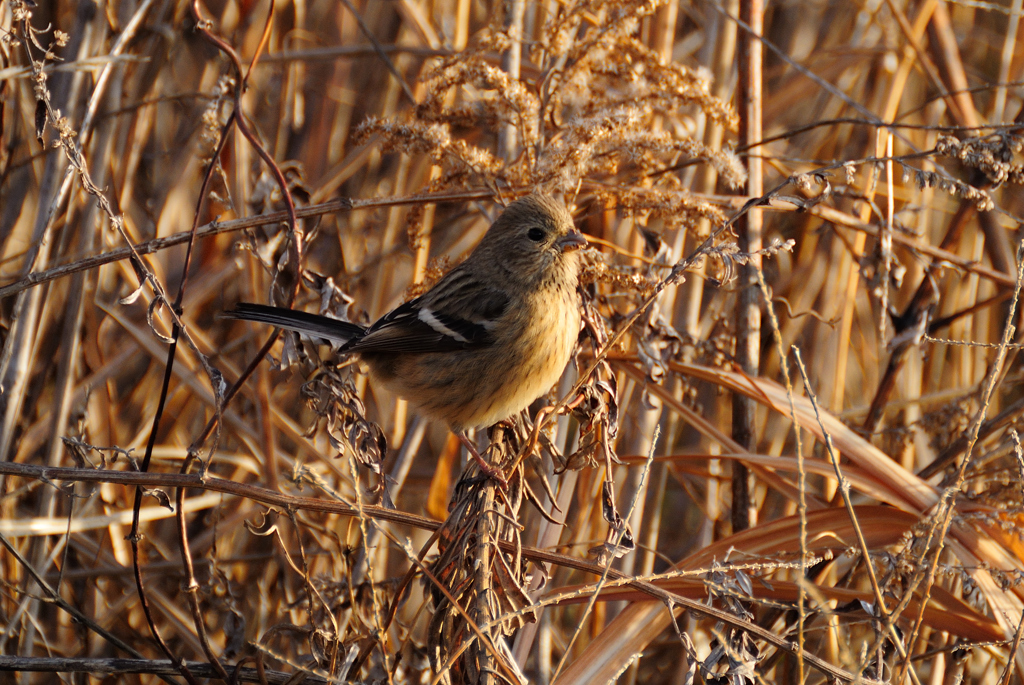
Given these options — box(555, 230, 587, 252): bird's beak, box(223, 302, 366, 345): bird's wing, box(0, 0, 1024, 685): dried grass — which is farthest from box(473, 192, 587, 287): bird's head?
box(223, 302, 366, 345): bird's wing

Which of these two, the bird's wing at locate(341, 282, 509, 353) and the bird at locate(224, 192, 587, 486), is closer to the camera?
the bird at locate(224, 192, 587, 486)

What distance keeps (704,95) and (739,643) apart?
1.62m

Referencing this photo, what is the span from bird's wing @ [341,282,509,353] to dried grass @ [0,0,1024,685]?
0.79 ft

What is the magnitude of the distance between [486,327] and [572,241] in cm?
48

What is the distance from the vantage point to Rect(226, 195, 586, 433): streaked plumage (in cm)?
265

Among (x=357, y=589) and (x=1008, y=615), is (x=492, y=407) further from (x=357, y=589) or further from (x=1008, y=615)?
(x=1008, y=615)

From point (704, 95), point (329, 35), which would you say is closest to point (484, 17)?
point (329, 35)

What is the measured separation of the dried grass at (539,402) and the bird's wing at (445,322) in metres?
0.24

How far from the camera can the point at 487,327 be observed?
2.92m

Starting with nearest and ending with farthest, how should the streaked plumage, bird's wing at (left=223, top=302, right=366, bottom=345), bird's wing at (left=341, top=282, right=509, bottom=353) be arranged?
bird's wing at (left=223, top=302, right=366, bottom=345) < the streaked plumage < bird's wing at (left=341, top=282, right=509, bottom=353)

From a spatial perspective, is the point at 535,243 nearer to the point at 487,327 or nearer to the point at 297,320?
the point at 487,327

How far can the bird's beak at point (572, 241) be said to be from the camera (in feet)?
8.68

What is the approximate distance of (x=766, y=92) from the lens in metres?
4.35

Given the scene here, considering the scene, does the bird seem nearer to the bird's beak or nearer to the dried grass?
the bird's beak
